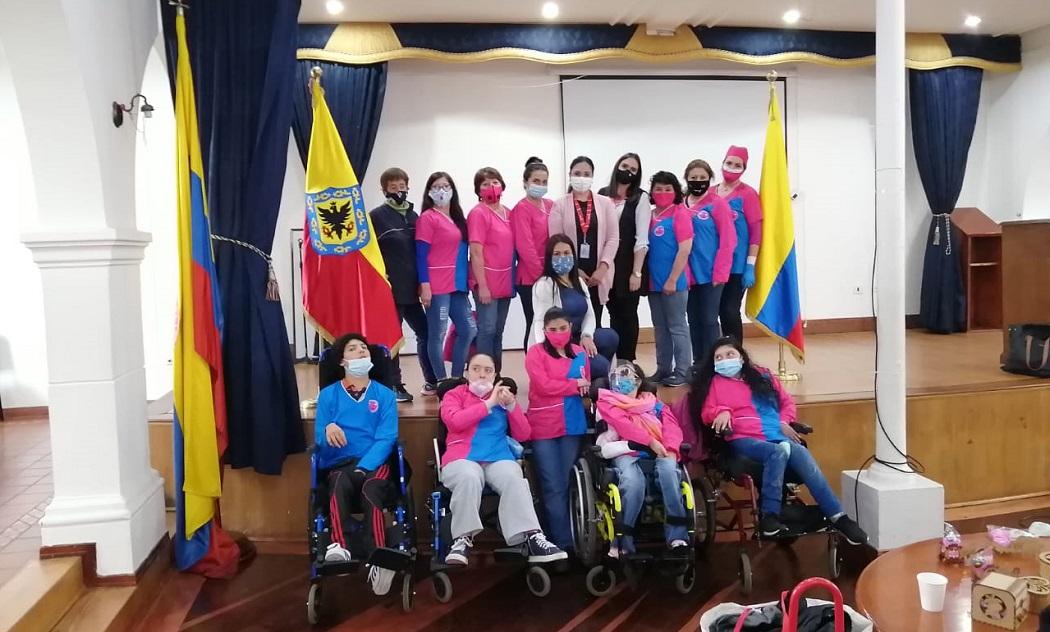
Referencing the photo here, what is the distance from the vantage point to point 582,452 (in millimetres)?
3381

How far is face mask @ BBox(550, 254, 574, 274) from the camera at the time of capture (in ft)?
12.2

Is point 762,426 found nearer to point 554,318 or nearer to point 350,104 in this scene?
point 554,318

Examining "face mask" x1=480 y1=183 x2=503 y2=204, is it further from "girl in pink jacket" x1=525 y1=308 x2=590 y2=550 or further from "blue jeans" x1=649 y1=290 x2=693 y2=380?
"blue jeans" x1=649 y1=290 x2=693 y2=380

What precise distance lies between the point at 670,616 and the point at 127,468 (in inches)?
89.5

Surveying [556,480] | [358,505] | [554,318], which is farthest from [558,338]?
[358,505]

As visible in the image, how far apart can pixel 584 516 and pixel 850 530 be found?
110 cm

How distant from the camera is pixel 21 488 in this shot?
3.93m

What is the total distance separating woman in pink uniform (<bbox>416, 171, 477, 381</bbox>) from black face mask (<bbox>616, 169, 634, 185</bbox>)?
2.86ft

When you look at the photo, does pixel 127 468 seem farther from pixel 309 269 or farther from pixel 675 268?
pixel 675 268

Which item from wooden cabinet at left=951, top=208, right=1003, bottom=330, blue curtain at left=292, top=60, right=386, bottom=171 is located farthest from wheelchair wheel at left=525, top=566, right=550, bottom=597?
wooden cabinet at left=951, top=208, right=1003, bottom=330

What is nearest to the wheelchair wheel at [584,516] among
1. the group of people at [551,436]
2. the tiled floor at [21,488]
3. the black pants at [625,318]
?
the group of people at [551,436]

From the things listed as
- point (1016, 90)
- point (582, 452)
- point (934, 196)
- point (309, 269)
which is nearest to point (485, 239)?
point (309, 269)

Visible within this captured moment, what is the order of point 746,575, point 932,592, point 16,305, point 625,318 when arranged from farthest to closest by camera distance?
1. point 16,305
2. point 625,318
3. point 746,575
4. point 932,592

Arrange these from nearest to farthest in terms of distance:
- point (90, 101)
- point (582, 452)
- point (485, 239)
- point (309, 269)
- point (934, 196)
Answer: point (90, 101) < point (582, 452) < point (309, 269) < point (485, 239) < point (934, 196)
